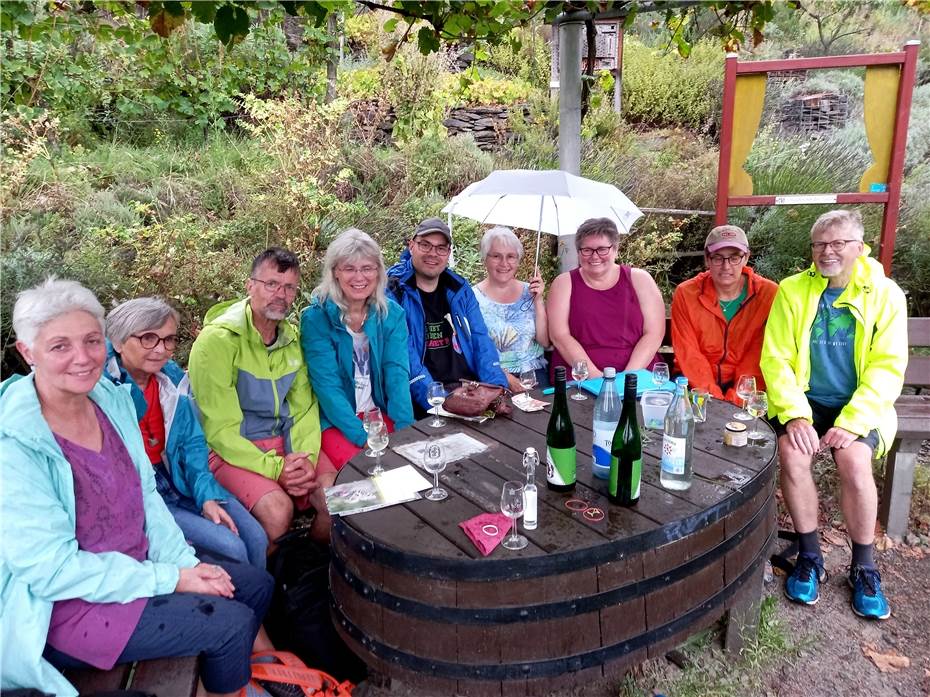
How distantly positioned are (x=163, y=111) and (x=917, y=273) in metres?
8.76

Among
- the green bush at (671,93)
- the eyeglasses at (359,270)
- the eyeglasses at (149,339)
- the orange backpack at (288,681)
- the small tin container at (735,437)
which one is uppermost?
the green bush at (671,93)

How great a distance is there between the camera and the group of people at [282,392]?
72.1 inches

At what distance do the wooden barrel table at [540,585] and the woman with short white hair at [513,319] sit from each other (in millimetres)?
1798

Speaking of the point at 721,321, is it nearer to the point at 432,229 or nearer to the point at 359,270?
the point at 432,229

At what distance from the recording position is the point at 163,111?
812cm

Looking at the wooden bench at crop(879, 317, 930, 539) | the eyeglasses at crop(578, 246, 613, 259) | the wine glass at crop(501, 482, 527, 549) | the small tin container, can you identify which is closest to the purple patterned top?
the wine glass at crop(501, 482, 527, 549)

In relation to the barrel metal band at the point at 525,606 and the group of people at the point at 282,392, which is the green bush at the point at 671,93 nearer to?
the group of people at the point at 282,392

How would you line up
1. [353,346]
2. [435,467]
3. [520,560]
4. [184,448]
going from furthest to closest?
[353,346]
[184,448]
[435,467]
[520,560]

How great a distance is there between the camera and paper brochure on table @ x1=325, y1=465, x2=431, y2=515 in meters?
2.15

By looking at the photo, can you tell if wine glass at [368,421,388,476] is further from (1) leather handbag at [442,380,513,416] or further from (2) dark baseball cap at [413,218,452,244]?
(2) dark baseball cap at [413,218,452,244]

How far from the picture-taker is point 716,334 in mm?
3699

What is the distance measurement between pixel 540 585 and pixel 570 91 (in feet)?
11.3

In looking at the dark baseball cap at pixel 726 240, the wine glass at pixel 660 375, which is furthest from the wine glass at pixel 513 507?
the dark baseball cap at pixel 726 240

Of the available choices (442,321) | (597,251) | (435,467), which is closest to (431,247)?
(442,321)
